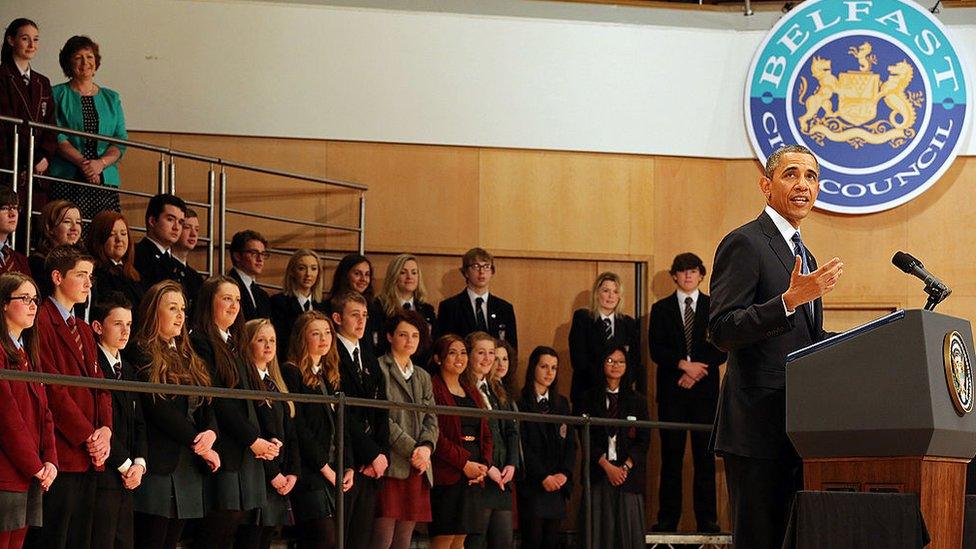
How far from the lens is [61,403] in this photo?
4.50 m

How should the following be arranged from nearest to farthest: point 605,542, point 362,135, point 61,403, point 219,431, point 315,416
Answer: point 61,403 → point 219,431 → point 315,416 → point 605,542 → point 362,135

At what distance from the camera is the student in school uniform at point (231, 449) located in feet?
16.7

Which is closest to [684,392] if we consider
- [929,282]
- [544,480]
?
[544,480]

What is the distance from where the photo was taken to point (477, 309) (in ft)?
25.7

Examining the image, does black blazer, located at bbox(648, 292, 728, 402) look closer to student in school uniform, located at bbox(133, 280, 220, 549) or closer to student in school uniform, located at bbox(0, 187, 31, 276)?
student in school uniform, located at bbox(133, 280, 220, 549)

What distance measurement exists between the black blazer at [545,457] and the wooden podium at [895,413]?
366 centimetres

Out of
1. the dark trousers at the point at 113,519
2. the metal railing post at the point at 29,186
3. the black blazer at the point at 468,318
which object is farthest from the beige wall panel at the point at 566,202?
the dark trousers at the point at 113,519

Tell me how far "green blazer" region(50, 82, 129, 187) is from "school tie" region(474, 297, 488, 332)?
2186 millimetres

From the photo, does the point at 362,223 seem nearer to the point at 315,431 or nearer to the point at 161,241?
the point at 161,241

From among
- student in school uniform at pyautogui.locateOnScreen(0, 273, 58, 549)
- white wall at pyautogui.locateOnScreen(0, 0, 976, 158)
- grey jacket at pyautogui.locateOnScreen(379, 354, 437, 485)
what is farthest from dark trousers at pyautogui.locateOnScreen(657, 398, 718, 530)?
student in school uniform at pyautogui.locateOnScreen(0, 273, 58, 549)

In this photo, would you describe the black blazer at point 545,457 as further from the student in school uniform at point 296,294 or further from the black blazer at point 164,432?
the black blazer at point 164,432

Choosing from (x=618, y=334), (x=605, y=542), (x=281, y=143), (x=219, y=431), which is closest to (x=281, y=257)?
(x=281, y=143)

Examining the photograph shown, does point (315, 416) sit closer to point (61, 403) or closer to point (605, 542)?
point (61, 403)

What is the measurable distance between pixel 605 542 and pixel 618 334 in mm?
1526
